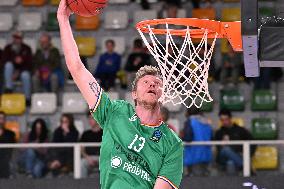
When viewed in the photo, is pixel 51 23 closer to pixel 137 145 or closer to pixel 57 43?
pixel 57 43

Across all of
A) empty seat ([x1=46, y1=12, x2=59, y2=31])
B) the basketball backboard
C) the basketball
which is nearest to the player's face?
the basketball

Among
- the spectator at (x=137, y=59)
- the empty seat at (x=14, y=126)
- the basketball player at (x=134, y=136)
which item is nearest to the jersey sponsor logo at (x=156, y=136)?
the basketball player at (x=134, y=136)

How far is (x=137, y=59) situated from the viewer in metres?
12.2

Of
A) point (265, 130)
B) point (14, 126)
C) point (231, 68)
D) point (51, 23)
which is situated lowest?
point (265, 130)

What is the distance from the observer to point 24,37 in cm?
1409

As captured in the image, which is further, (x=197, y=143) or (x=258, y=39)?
(x=197, y=143)

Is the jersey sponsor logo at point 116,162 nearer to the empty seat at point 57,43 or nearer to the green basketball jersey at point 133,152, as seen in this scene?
the green basketball jersey at point 133,152

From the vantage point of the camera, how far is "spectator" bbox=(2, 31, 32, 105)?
12.8 metres

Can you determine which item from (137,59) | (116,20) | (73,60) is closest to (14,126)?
(137,59)

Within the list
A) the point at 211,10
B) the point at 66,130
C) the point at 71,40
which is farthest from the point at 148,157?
the point at 211,10

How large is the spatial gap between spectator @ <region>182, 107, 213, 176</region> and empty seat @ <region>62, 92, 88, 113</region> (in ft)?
8.93

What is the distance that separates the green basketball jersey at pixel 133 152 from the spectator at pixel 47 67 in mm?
7840

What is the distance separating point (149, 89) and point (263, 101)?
7789 mm

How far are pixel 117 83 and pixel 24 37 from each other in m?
2.24
